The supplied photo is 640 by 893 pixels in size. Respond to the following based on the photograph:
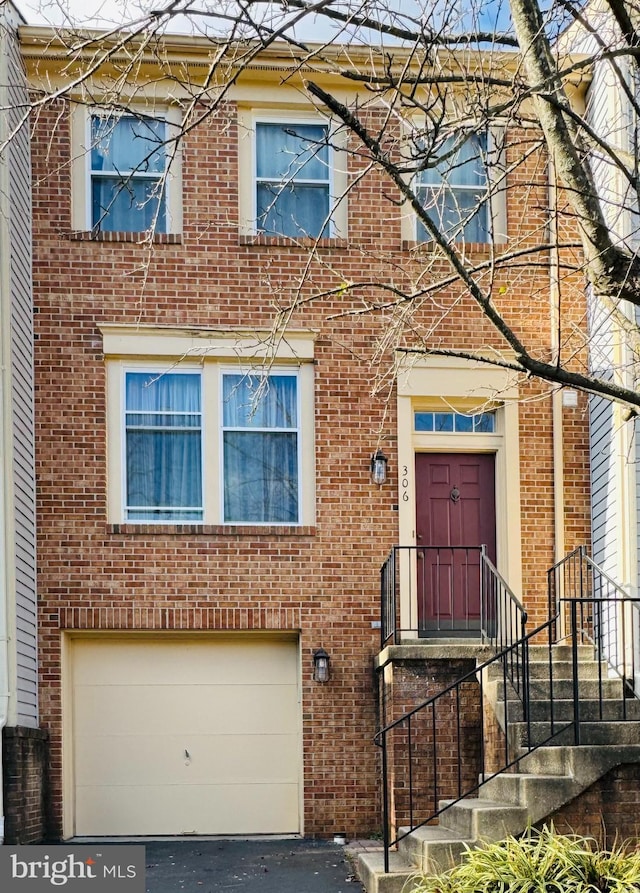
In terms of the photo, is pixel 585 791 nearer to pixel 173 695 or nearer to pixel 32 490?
pixel 173 695

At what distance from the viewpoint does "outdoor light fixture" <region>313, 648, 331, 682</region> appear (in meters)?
11.4

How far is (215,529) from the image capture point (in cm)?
1164

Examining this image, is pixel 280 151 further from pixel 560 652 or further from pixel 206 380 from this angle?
pixel 560 652

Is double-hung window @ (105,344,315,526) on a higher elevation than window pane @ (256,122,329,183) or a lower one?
lower

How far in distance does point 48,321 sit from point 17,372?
83cm

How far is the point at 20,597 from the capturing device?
1081 centimetres

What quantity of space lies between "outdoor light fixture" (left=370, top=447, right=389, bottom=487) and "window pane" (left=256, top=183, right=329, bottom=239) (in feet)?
7.45

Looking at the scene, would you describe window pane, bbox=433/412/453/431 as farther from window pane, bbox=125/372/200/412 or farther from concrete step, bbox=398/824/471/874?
concrete step, bbox=398/824/471/874

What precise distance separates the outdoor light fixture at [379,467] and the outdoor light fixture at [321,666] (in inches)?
67.0

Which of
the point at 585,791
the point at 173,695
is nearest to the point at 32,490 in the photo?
the point at 173,695

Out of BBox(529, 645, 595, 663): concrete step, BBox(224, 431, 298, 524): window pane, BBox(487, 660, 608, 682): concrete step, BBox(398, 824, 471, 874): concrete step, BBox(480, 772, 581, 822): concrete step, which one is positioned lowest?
BBox(398, 824, 471, 874): concrete step

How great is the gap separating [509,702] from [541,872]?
2.77 metres

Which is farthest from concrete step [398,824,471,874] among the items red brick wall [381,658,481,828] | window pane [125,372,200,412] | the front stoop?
window pane [125,372,200,412]

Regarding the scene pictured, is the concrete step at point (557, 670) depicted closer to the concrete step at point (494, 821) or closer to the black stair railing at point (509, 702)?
the black stair railing at point (509, 702)
